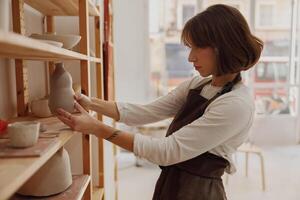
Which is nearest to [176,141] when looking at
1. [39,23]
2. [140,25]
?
[39,23]

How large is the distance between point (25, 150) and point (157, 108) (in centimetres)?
85

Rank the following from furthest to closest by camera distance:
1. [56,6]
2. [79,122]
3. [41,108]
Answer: [56,6], [41,108], [79,122]

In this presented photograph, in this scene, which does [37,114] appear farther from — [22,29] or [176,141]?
[176,141]

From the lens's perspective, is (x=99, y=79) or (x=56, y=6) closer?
(x=56, y=6)

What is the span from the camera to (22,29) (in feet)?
4.20

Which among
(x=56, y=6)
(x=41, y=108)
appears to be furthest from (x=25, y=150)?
(x=56, y=6)

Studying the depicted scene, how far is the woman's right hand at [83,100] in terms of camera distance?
131 centimetres

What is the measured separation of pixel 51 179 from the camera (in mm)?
1108

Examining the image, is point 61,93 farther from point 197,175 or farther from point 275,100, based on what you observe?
point 275,100

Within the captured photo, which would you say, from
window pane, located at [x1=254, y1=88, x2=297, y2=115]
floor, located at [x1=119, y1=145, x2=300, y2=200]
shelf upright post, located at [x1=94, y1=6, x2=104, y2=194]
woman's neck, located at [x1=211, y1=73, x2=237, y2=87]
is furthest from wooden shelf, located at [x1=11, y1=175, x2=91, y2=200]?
window pane, located at [x1=254, y1=88, x2=297, y2=115]

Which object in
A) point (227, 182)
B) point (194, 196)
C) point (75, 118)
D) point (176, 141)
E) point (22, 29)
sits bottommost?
point (227, 182)

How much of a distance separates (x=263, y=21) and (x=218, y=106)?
13.8ft

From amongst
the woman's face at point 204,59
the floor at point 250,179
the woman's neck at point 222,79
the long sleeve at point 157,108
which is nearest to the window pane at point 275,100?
the floor at point 250,179

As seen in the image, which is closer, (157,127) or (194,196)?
(194,196)
